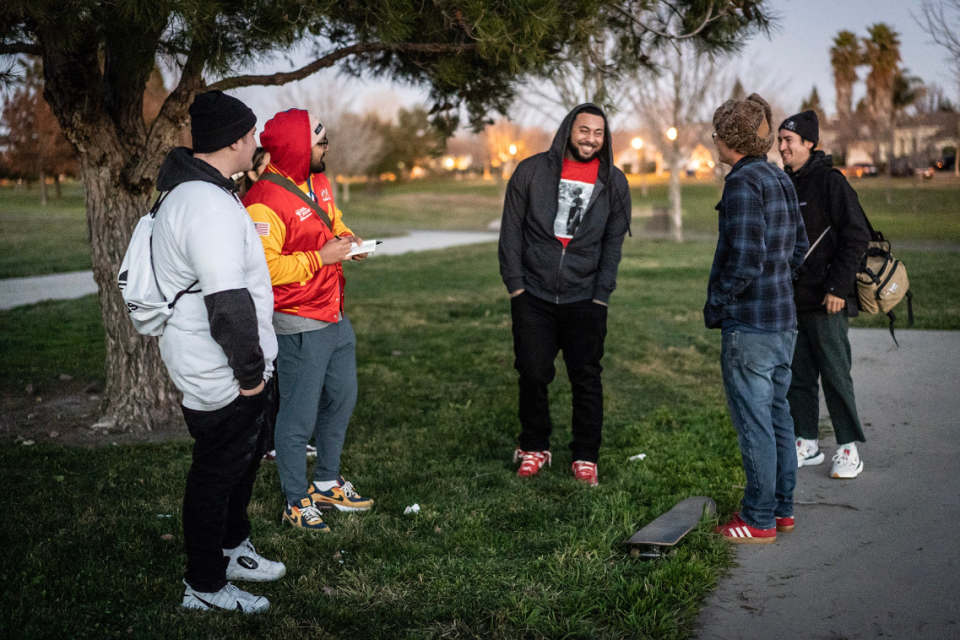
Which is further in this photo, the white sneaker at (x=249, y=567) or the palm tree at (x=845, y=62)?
the palm tree at (x=845, y=62)

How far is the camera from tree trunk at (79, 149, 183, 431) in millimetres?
5383

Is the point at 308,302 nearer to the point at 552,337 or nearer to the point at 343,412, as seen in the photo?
the point at 343,412

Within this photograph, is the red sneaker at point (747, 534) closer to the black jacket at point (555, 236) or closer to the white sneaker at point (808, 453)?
the white sneaker at point (808, 453)

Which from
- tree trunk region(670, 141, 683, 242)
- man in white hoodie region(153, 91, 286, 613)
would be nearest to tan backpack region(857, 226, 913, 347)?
A: man in white hoodie region(153, 91, 286, 613)

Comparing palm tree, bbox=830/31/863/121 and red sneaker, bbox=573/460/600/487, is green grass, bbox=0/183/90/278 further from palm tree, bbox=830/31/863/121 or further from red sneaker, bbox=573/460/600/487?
palm tree, bbox=830/31/863/121

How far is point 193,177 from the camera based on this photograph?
2.76 metres

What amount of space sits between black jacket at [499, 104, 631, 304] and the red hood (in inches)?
50.5

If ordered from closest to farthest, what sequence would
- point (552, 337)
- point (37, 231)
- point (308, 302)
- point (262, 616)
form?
point (262, 616) < point (308, 302) < point (552, 337) < point (37, 231)

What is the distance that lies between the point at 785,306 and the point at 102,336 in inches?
315

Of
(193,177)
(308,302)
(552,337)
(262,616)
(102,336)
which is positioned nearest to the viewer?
(193,177)

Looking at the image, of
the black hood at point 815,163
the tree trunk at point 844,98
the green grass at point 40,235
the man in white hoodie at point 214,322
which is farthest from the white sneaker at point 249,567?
the tree trunk at point 844,98

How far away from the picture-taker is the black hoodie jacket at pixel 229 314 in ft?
8.80

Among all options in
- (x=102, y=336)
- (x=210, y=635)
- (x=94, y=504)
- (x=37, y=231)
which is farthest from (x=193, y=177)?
(x=37, y=231)

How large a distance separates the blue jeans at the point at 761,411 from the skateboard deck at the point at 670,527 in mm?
230
